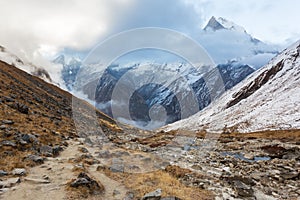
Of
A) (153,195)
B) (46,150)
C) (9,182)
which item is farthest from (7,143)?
(153,195)

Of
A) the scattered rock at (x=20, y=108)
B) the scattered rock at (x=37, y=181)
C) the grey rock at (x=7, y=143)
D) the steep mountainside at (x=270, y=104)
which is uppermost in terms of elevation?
the steep mountainside at (x=270, y=104)

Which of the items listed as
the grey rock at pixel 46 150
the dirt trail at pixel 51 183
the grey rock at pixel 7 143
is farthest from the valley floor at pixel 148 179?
the grey rock at pixel 7 143

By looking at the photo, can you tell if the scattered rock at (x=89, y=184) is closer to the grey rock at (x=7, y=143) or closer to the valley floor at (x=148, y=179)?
the valley floor at (x=148, y=179)

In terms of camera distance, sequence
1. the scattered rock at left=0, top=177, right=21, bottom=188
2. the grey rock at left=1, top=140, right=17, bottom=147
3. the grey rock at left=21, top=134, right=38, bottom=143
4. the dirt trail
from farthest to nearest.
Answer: the grey rock at left=21, top=134, right=38, bottom=143
the grey rock at left=1, top=140, right=17, bottom=147
the scattered rock at left=0, top=177, right=21, bottom=188
the dirt trail

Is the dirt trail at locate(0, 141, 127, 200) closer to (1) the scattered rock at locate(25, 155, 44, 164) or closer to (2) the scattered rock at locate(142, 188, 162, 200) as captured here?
(1) the scattered rock at locate(25, 155, 44, 164)

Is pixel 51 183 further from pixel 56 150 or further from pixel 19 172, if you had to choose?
pixel 56 150

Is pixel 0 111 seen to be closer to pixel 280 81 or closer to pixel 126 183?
pixel 126 183

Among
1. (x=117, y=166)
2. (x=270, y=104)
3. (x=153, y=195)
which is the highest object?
(x=270, y=104)

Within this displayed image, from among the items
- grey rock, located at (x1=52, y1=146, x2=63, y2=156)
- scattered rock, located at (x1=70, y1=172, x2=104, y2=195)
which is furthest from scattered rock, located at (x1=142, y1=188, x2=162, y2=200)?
grey rock, located at (x1=52, y1=146, x2=63, y2=156)

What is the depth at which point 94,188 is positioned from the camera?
16562 millimetres

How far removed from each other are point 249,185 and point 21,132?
21777 mm

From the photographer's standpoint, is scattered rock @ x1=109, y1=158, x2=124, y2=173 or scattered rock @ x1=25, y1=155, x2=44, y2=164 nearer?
scattered rock @ x1=25, y1=155, x2=44, y2=164

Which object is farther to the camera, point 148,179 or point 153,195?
point 148,179

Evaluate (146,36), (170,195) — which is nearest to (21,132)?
(170,195)
